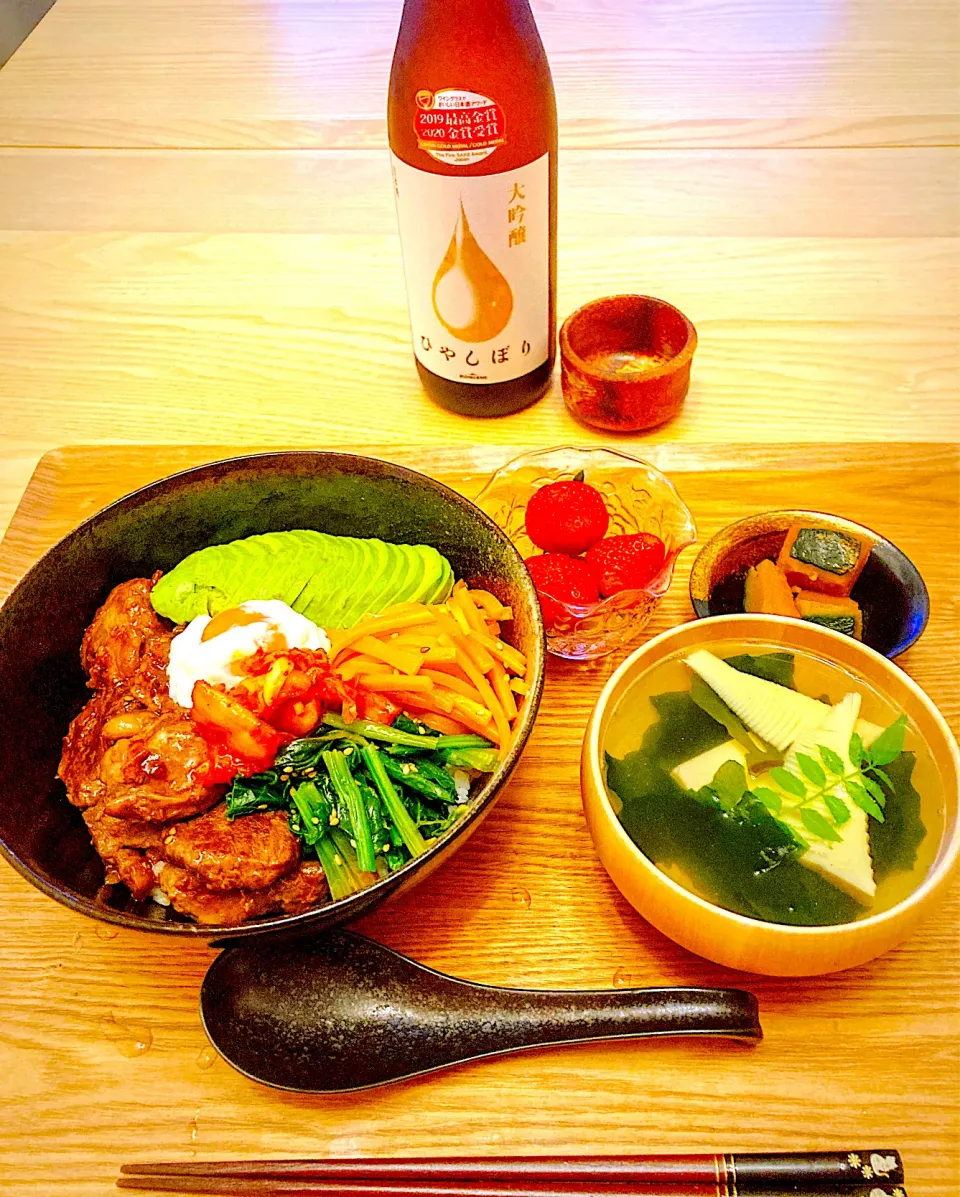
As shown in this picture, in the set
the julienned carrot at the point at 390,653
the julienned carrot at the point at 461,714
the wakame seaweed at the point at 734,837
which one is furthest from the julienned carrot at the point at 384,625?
the wakame seaweed at the point at 734,837

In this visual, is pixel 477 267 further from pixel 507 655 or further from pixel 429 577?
pixel 507 655

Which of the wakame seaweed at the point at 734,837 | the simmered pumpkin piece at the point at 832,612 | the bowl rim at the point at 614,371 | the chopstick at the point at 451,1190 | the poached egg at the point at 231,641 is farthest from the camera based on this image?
the bowl rim at the point at 614,371

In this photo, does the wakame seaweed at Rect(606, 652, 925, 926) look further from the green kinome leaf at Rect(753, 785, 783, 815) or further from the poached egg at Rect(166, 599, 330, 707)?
the poached egg at Rect(166, 599, 330, 707)

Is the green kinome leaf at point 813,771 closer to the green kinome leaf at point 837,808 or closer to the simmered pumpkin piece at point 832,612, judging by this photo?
the green kinome leaf at point 837,808

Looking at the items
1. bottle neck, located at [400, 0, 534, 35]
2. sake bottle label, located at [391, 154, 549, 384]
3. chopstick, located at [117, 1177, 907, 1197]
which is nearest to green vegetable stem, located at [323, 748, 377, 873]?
chopstick, located at [117, 1177, 907, 1197]

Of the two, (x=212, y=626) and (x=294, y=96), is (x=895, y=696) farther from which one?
(x=294, y=96)

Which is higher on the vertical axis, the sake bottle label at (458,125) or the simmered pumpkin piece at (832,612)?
the sake bottle label at (458,125)

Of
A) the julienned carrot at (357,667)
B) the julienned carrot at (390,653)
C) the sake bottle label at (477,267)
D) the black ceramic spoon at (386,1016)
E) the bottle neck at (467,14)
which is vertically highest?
the bottle neck at (467,14)
